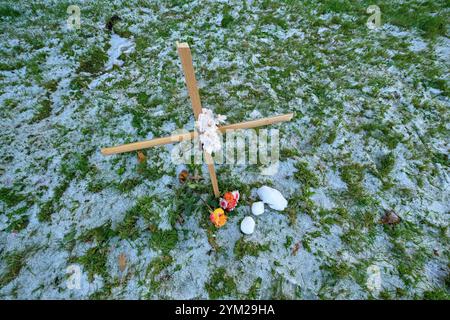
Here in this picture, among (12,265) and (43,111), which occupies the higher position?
(43,111)

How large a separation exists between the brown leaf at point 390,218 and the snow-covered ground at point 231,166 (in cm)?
5

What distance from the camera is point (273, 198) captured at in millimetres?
3855

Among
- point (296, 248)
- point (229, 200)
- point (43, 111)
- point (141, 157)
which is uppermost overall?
point (43, 111)

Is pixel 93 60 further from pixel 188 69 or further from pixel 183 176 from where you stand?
pixel 188 69

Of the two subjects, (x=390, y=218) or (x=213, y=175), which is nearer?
(x=213, y=175)

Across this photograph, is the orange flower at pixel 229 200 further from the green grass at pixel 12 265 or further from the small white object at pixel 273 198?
the green grass at pixel 12 265

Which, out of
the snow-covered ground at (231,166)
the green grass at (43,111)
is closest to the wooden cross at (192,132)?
the snow-covered ground at (231,166)

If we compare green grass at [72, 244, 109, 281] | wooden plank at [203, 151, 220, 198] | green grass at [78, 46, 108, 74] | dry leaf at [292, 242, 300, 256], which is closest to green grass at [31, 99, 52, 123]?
green grass at [78, 46, 108, 74]

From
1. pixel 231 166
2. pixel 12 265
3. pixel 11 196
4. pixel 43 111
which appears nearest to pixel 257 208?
pixel 231 166

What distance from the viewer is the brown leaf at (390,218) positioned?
3.88 m

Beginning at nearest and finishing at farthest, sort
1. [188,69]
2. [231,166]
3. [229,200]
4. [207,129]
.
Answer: [188,69]
[207,129]
[229,200]
[231,166]

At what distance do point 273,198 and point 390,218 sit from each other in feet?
5.95

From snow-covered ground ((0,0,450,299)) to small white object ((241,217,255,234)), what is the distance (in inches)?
5.6
